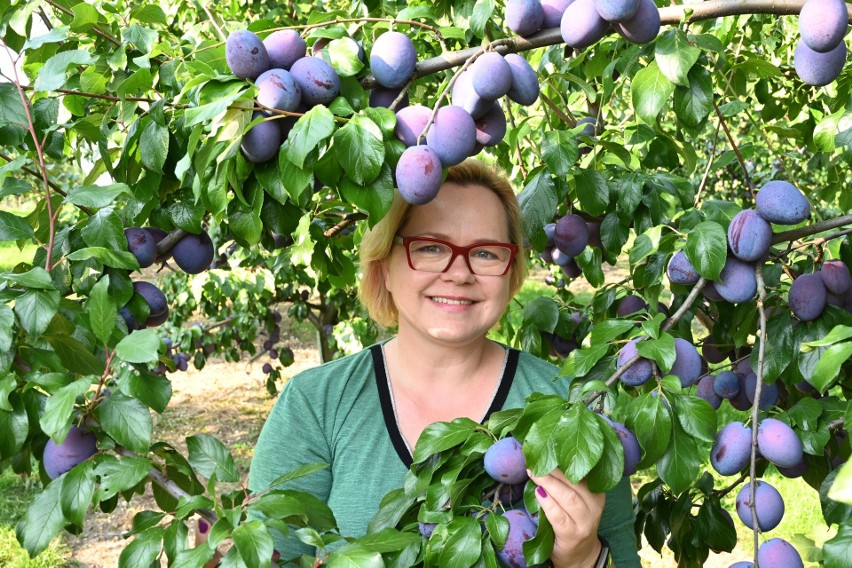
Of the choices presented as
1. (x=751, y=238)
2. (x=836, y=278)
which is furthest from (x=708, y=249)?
(x=836, y=278)

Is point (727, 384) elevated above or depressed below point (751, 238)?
below

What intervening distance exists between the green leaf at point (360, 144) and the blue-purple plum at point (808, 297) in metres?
0.80

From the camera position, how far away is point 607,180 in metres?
1.96

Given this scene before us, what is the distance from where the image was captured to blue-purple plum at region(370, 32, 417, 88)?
3.91 ft

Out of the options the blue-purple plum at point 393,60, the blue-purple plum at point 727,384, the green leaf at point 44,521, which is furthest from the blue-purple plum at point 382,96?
the blue-purple plum at point 727,384

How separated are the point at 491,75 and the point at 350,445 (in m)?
0.99

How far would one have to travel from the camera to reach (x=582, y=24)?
1.19 metres

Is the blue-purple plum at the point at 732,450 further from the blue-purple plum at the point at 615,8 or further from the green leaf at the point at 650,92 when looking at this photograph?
the blue-purple plum at the point at 615,8

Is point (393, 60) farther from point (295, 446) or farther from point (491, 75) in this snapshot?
point (295, 446)

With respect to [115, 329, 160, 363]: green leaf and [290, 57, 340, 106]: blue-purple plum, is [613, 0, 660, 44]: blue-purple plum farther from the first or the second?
[115, 329, 160, 363]: green leaf

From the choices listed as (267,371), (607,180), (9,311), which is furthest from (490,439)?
(267,371)

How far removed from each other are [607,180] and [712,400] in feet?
1.79

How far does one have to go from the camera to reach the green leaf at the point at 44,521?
1083mm

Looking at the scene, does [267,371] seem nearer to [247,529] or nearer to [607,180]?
[607,180]
